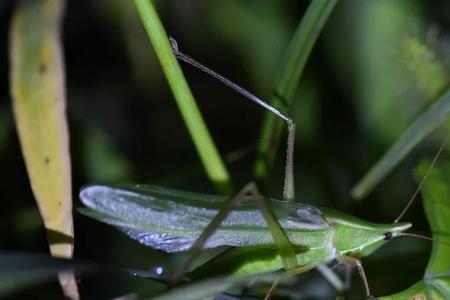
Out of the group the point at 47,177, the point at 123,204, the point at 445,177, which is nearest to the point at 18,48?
the point at 47,177

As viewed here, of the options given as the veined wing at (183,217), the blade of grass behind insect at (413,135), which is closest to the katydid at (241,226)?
the veined wing at (183,217)

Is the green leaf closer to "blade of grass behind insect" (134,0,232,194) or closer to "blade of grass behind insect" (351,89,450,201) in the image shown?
"blade of grass behind insect" (351,89,450,201)

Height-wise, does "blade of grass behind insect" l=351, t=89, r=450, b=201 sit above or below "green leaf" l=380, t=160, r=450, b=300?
above

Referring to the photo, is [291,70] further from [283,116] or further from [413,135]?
[413,135]

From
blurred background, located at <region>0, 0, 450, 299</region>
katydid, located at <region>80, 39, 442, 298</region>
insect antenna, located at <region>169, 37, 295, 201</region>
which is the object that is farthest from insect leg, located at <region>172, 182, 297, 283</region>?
blurred background, located at <region>0, 0, 450, 299</region>

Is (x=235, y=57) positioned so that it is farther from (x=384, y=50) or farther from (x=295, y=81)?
(x=295, y=81)

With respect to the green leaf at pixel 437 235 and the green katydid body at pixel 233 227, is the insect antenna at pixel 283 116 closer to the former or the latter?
the green katydid body at pixel 233 227

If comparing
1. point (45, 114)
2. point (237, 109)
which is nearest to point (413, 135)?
point (45, 114)
